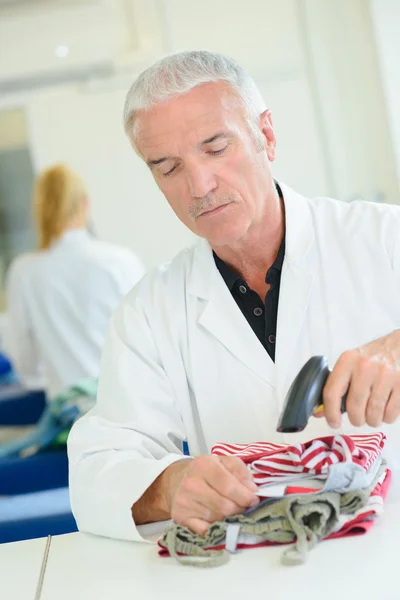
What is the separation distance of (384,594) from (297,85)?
13.7ft

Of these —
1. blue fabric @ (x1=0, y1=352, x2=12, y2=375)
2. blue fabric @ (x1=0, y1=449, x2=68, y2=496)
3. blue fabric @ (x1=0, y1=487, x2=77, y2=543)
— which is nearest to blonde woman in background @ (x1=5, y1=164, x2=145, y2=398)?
blue fabric @ (x1=0, y1=449, x2=68, y2=496)

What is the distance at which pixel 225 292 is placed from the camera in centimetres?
153

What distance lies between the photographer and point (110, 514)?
121 cm

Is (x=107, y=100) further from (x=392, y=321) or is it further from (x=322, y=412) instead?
(x=322, y=412)

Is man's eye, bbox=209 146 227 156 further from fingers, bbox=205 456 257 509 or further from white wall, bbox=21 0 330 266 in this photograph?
white wall, bbox=21 0 330 266

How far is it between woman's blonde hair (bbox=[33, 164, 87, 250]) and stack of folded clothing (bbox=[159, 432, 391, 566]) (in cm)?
258

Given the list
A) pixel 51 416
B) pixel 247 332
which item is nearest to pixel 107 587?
pixel 247 332

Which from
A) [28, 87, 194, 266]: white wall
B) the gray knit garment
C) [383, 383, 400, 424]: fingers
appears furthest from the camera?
[28, 87, 194, 266]: white wall

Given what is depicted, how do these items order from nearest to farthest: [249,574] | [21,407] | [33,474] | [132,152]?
[249,574] < [33,474] < [21,407] < [132,152]

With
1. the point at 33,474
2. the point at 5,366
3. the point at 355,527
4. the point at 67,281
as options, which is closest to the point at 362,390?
the point at 355,527

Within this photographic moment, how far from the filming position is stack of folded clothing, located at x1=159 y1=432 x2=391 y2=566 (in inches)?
39.2

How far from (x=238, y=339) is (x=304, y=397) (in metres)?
0.47

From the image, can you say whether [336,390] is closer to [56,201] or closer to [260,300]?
[260,300]

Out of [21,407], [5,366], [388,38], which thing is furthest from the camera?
[5,366]
